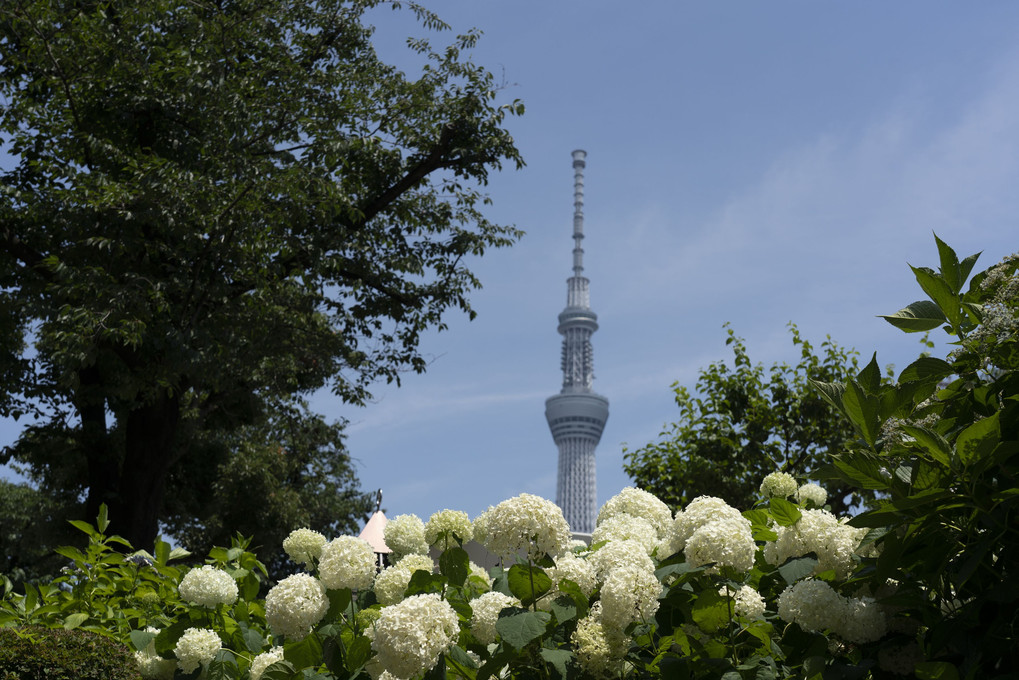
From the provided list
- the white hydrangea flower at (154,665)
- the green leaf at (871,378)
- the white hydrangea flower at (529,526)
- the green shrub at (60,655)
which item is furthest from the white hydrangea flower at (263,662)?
the green shrub at (60,655)

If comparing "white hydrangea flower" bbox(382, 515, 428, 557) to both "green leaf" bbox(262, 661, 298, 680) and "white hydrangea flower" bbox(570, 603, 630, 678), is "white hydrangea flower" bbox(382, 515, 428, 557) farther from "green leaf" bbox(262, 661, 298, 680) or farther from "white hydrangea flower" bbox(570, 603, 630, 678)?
"white hydrangea flower" bbox(570, 603, 630, 678)

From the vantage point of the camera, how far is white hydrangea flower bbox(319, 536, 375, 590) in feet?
9.34

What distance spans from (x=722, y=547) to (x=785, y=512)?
22 cm

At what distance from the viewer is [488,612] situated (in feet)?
8.45

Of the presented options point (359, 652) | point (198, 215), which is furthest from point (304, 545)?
point (198, 215)

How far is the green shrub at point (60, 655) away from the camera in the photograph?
Answer: 527 cm

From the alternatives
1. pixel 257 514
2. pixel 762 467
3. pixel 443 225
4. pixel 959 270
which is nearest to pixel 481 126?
pixel 443 225

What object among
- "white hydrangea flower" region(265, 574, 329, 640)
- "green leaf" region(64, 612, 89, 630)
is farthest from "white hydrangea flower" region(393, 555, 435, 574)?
"green leaf" region(64, 612, 89, 630)

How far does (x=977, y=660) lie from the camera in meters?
2.03

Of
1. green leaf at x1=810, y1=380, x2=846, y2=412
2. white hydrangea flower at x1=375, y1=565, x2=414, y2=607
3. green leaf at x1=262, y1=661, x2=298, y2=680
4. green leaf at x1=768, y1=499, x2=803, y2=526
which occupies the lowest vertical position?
green leaf at x1=262, y1=661, x2=298, y2=680

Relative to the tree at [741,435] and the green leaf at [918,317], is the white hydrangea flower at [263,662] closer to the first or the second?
the green leaf at [918,317]

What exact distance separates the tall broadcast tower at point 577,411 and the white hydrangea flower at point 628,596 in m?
106

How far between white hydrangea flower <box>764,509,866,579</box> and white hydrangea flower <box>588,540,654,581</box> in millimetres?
431

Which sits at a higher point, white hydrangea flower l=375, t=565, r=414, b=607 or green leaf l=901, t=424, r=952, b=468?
green leaf l=901, t=424, r=952, b=468
